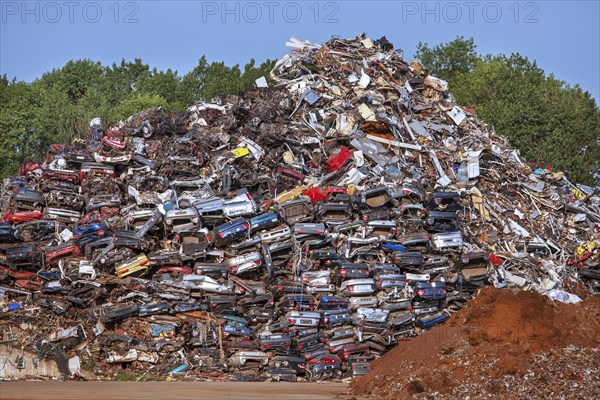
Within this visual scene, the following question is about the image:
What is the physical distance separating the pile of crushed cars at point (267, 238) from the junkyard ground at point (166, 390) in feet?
5.27

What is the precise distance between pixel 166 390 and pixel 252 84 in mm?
39705

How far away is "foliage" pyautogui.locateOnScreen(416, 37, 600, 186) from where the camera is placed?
5400cm

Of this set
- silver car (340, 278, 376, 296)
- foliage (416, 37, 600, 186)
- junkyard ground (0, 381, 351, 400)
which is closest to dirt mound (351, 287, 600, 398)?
junkyard ground (0, 381, 351, 400)

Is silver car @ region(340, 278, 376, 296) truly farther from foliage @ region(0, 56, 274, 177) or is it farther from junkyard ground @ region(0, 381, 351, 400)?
foliage @ region(0, 56, 274, 177)

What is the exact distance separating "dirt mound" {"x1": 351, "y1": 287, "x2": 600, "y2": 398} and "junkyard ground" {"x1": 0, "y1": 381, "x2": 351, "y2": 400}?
1474 mm

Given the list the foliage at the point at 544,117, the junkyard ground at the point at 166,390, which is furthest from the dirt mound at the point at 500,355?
the foliage at the point at 544,117

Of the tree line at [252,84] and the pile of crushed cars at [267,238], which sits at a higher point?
the tree line at [252,84]

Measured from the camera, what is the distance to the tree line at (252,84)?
179 feet

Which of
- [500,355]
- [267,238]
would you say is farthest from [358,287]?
[500,355]

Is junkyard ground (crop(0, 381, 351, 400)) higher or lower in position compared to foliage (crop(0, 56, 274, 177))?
lower

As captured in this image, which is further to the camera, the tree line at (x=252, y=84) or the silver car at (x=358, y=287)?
the tree line at (x=252, y=84)

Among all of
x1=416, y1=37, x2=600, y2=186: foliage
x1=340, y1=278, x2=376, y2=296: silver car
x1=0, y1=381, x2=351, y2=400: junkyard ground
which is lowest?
x1=0, y1=381, x2=351, y2=400: junkyard ground

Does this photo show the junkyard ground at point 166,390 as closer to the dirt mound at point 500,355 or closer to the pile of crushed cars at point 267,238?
the dirt mound at point 500,355

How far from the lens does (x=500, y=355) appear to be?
2177 cm
